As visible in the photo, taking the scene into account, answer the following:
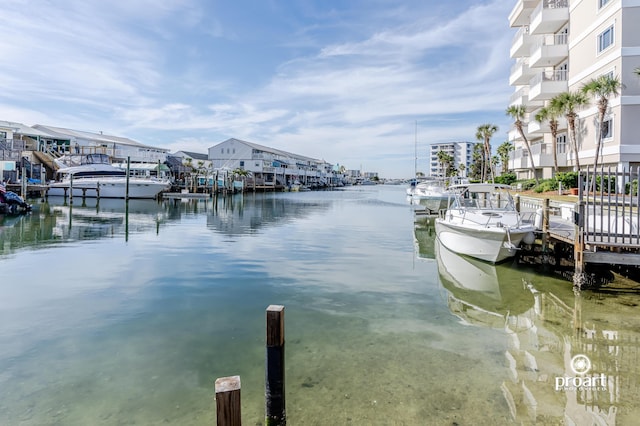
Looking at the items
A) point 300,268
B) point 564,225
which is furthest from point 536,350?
point 564,225

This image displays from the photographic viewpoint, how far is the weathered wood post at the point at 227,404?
3.31 m

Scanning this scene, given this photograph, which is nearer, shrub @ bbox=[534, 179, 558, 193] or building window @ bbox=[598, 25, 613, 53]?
building window @ bbox=[598, 25, 613, 53]

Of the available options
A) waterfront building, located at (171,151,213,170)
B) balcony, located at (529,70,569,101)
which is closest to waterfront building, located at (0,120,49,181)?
waterfront building, located at (171,151,213,170)

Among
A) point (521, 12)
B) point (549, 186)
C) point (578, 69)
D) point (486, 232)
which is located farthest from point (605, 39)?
point (486, 232)

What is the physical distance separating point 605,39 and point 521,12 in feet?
50.4

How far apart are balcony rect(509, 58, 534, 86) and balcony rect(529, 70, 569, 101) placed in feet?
13.0

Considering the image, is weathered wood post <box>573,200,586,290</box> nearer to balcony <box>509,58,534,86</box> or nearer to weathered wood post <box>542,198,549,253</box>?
weathered wood post <box>542,198,549,253</box>

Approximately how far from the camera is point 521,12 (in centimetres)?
3781

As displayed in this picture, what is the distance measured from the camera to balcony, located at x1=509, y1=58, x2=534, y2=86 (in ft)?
122

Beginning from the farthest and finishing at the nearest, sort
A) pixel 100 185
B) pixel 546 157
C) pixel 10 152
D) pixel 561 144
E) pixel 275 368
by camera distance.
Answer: pixel 100 185 → pixel 10 152 → pixel 546 157 → pixel 561 144 → pixel 275 368

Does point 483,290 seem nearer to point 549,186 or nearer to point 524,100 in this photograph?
point 549,186

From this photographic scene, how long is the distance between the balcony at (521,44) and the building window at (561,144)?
10.6 m

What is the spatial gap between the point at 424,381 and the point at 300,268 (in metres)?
8.62

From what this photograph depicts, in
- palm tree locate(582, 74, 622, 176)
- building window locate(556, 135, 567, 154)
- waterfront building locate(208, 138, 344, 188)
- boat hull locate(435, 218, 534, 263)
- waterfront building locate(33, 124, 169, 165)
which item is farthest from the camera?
waterfront building locate(208, 138, 344, 188)
